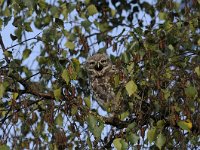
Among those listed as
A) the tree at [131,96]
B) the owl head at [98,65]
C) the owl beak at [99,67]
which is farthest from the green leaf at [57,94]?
the owl beak at [99,67]

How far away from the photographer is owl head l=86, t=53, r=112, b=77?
5.39 metres

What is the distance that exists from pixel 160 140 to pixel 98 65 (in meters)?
2.33

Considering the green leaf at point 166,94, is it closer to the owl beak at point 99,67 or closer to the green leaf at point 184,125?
the green leaf at point 184,125

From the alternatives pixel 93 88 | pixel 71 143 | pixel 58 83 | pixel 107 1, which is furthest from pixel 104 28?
pixel 58 83

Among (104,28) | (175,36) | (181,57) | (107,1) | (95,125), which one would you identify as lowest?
(95,125)

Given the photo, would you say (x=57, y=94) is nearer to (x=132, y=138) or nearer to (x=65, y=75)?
(x=65, y=75)

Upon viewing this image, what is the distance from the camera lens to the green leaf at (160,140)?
10.6ft

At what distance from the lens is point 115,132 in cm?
386

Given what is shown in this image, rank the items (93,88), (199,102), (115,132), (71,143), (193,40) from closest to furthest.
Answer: (199,102) → (115,132) → (71,143) → (193,40) → (93,88)

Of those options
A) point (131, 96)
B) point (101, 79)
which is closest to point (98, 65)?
point (101, 79)

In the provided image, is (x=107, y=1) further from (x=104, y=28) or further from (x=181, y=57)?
(x=181, y=57)

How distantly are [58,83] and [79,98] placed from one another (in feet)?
0.95

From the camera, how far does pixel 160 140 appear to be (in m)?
3.26

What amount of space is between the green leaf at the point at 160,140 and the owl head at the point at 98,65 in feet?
6.82
